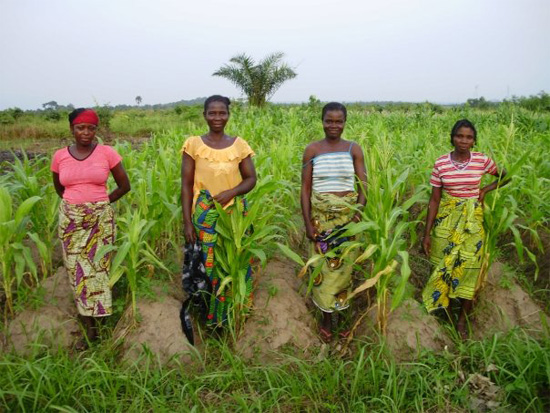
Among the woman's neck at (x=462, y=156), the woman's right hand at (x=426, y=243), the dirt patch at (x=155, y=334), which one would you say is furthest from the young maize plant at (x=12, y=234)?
the woman's neck at (x=462, y=156)

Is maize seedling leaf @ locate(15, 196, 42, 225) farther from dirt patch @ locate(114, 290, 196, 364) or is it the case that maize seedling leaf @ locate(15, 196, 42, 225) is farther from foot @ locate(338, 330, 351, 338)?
foot @ locate(338, 330, 351, 338)

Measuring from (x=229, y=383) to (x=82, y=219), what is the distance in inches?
49.5

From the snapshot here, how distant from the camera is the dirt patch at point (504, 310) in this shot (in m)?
2.50

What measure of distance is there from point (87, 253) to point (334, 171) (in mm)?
1548

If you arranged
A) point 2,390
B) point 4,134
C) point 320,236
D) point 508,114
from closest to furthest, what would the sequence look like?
point 2,390 < point 320,236 < point 508,114 < point 4,134

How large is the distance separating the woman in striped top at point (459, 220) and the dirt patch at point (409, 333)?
11 cm

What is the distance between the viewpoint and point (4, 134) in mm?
13219

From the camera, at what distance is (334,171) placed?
2.34 meters

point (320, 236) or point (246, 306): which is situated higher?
point (320, 236)

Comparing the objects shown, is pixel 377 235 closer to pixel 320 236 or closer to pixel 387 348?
pixel 320 236

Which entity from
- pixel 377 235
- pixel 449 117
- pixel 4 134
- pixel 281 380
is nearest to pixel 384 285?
pixel 377 235

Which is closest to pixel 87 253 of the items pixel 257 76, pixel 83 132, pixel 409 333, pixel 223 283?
pixel 83 132

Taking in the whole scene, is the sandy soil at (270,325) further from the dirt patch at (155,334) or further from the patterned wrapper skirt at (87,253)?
the patterned wrapper skirt at (87,253)

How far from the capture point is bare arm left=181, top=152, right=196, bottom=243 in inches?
89.4
